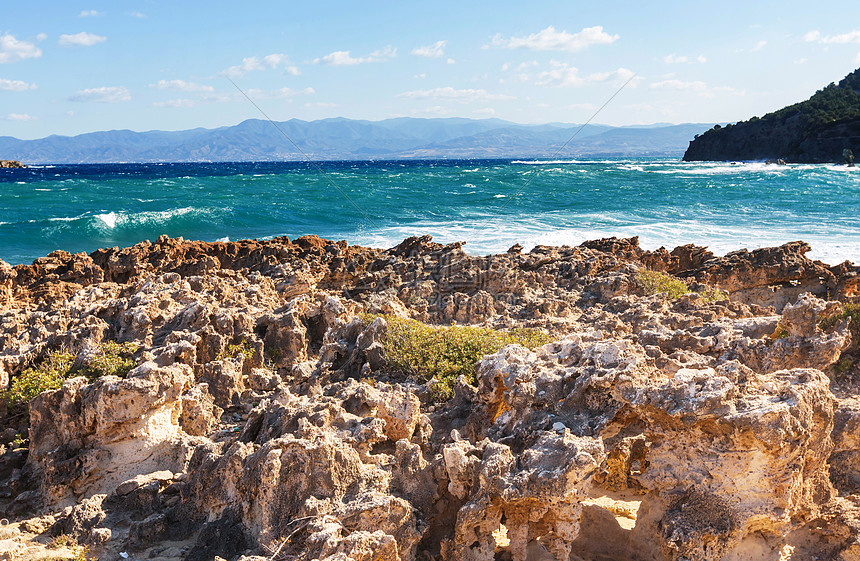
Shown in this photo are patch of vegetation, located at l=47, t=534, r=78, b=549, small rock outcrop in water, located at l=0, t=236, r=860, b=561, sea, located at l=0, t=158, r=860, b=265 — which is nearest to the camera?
small rock outcrop in water, located at l=0, t=236, r=860, b=561

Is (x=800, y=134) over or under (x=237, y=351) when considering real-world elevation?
over

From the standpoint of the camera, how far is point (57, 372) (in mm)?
6777

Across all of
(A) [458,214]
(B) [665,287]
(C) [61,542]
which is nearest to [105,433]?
(C) [61,542]

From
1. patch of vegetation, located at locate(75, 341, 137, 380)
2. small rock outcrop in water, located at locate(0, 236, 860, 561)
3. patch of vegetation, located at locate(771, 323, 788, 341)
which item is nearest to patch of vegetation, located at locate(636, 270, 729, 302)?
small rock outcrop in water, located at locate(0, 236, 860, 561)

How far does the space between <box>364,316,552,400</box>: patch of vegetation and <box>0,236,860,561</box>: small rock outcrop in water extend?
6.0 inches

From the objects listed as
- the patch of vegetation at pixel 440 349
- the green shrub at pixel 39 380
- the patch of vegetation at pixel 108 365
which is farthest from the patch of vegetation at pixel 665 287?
the green shrub at pixel 39 380

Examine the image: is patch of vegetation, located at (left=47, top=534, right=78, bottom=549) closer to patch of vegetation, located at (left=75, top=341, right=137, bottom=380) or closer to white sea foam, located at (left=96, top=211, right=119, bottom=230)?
patch of vegetation, located at (left=75, top=341, right=137, bottom=380)

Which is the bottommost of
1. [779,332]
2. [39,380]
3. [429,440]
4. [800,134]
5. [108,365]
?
[429,440]

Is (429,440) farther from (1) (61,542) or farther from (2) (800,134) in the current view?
(2) (800,134)

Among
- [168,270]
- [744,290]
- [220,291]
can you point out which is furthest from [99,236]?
[744,290]

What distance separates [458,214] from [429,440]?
1111 inches

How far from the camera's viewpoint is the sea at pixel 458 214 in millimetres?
24641

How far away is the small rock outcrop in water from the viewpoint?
416 centimetres

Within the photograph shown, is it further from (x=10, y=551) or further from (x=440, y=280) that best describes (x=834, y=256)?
(x=10, y=551)
